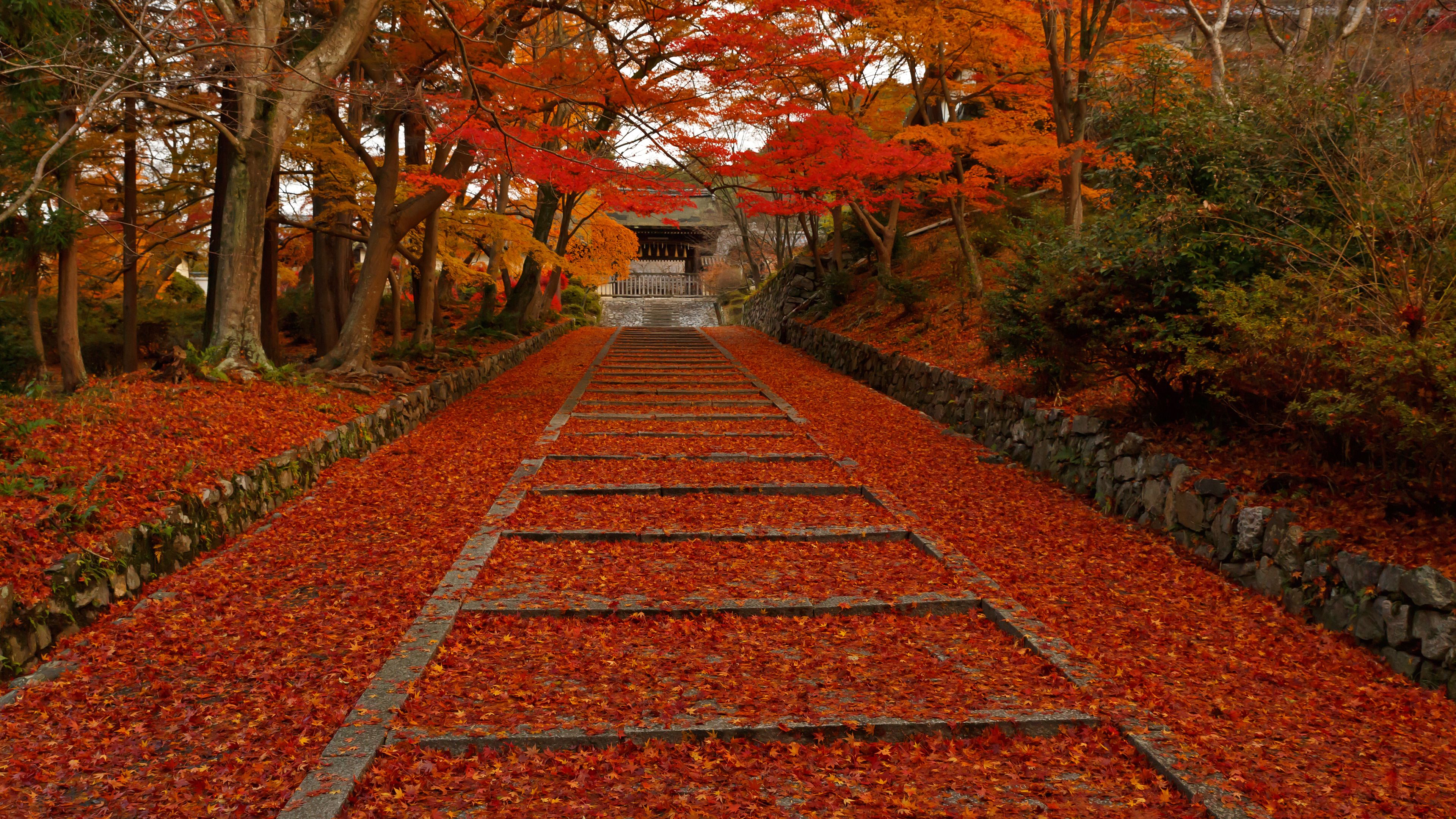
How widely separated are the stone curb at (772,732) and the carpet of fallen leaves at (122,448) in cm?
223

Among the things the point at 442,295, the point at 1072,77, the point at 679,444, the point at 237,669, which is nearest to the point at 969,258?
the point at 1072,77

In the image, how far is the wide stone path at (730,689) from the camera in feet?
9.86

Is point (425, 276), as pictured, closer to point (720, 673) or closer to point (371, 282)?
point (371, 282)

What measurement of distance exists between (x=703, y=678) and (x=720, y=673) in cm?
9

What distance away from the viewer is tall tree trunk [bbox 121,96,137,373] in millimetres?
12734

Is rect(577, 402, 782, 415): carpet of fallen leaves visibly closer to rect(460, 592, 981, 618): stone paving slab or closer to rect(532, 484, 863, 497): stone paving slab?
rect(532, 484, 863, 497): stone paving slab

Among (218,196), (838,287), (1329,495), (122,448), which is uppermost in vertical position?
(218,196)

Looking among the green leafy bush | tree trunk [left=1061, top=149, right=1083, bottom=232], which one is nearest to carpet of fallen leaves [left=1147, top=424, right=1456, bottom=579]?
the green leafy bush

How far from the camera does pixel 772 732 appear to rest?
3355mm

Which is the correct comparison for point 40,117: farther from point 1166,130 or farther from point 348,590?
point 1166,130

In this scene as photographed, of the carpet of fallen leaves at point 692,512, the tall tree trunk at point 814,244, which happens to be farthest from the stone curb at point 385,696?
the tall tree trunk at point 814,244

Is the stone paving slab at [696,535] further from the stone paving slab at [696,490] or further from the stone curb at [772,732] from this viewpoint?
the stone curb at [772,732]

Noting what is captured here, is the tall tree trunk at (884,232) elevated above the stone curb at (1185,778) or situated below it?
above

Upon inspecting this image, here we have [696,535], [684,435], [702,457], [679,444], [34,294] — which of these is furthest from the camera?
[34,294]
